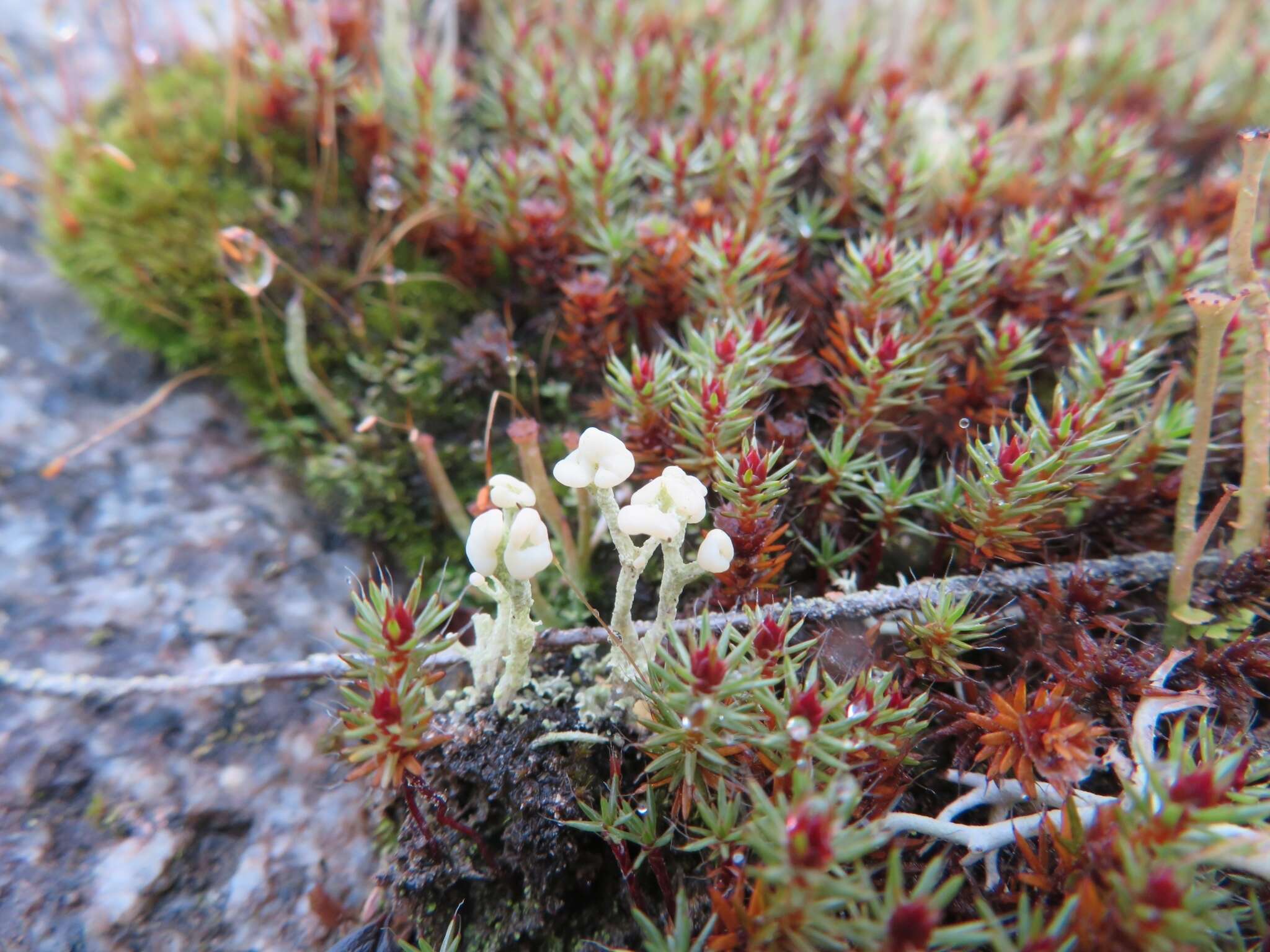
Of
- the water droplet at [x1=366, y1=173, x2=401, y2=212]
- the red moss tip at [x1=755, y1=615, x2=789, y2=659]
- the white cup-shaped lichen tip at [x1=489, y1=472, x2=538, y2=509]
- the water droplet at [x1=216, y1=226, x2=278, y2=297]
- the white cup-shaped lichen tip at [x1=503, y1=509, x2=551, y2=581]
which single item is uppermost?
the water droplet at [x1=366, y1=173, x2=401, y2=212]

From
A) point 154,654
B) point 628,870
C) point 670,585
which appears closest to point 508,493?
point 670,585

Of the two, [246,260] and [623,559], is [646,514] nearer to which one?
[623,559]

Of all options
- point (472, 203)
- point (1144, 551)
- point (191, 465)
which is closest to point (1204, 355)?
point (1144, 551)

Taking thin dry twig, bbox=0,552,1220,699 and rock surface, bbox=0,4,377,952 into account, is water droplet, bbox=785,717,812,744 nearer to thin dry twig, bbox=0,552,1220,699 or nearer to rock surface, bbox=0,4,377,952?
thin dry twig, bbox=0,552,1220,699

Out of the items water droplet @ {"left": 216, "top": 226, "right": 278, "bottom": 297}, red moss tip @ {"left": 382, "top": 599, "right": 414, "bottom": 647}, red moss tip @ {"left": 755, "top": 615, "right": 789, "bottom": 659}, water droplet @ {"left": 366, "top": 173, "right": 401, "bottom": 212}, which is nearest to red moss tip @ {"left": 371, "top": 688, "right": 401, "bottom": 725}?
red moss tip @ {"left": 382, "top": 599, "right": 414, "bottom": 647}


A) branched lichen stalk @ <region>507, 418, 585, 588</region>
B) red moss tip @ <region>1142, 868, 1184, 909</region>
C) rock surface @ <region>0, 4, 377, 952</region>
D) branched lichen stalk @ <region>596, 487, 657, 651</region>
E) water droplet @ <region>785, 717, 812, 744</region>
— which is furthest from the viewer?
branched lichen stalk @ <region>507, 418, 585, 588</region>

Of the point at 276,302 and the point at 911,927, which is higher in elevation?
the point at 276,302
